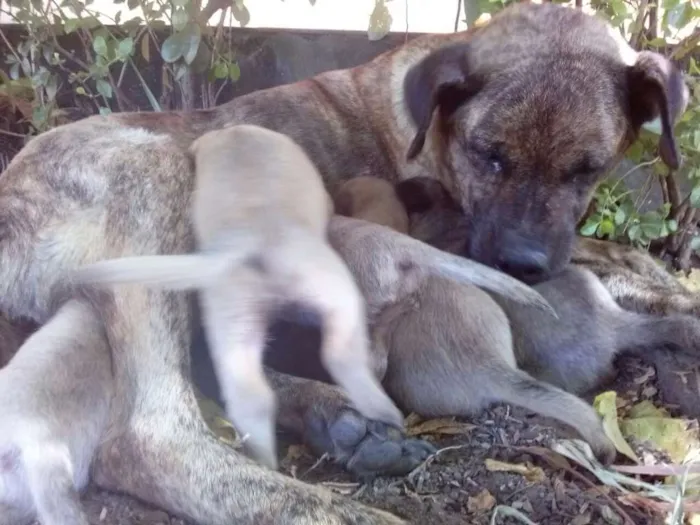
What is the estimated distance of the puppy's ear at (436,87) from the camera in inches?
89.9

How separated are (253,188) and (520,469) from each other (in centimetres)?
79

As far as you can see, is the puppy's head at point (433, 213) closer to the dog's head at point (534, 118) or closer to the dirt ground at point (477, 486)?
the dog's head at point (534, 118)

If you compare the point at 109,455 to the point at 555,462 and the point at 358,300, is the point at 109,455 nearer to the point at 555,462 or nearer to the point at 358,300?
the point at 358,300

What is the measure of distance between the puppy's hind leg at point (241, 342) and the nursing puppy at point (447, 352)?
0.39 metres

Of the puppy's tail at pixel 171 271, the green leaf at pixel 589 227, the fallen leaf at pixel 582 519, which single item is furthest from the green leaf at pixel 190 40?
the fallen leaf at pixel 582 519

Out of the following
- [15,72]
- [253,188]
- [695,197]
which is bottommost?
[695,197]

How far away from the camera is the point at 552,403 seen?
1.79m

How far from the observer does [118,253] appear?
1.85m

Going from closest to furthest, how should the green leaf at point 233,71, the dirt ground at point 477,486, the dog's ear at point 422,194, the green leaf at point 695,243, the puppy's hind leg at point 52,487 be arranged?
the puppy's hind leg at point 52,487, the dirt ground at point 477,486, the dog's ear at point 422,194, the green leaf at point 695,243, the green leaf at point 233,71

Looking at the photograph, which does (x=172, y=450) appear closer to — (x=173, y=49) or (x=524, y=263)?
(x=524, y=263)

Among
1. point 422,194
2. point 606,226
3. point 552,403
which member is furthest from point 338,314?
point 606,226

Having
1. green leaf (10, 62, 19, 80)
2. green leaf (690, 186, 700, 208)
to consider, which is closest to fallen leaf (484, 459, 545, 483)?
green leaf (690, 186, 700, 208)

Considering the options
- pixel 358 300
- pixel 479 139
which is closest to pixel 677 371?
pixel 479 139

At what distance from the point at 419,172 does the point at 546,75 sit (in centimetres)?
50
